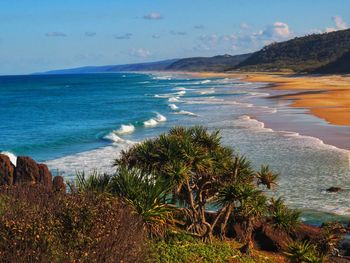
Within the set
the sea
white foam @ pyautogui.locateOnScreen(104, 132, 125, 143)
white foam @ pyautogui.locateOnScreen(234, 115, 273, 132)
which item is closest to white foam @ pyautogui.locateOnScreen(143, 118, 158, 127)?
the sea

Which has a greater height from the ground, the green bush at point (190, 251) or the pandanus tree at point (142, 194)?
the pandanus tree at point (142, 194)

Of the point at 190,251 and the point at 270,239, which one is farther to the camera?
the point at 270,239

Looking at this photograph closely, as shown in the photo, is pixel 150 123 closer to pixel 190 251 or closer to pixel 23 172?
pixel 23 172

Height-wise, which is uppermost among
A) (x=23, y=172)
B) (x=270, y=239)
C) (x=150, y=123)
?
(x=23, y=172)

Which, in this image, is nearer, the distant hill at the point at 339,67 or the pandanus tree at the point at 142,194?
the pandanus tree at the point at 142,194

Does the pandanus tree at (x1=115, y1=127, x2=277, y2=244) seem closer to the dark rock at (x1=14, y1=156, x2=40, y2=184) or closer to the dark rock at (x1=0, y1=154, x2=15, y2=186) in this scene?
the dark rock at (x1=14, y1=156, x2=40, y2=184)

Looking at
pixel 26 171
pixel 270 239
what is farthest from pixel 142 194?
pixel 26 171

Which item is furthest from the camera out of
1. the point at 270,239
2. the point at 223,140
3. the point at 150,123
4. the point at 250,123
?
the point at 150,123

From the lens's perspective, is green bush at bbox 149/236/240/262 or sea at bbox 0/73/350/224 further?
sea at bbox 0/73/350/224

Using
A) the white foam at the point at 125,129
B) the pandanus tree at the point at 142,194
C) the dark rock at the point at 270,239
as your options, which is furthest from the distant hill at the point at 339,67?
the pandanus tree at the point at 142,194

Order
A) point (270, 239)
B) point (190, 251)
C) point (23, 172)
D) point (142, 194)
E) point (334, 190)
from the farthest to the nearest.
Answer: point (334, 190) < point (23, 172) < point (270, 239) < point (190, 251) < point (142, 194)

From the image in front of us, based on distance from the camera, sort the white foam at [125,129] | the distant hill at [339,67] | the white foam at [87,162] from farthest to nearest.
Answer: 1. the distant hill at [339,67]
2. the white foam at [125,129]
3. the white foam at [87,162]

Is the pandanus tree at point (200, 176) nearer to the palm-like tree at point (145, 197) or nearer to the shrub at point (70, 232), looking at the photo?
the palm-like tree at point (145, 197)

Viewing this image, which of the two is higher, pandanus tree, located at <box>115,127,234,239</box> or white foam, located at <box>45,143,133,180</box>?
pandanus tree, located at <box>115,127,234,239</box>
